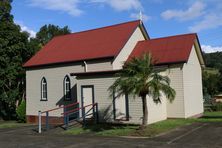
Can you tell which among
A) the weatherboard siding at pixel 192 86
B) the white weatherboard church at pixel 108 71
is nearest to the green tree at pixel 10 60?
the white weatherboard church at pixel 108 71

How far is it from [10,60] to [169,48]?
17.5m

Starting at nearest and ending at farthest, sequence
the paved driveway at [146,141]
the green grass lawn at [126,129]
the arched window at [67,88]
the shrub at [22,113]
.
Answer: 1. the paved driveway at [146,141]
2. the green grass lawn at [126,129]
3. the arched window at [67,88]
4. the shrub at [22,113]

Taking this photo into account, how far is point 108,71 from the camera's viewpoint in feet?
75.6

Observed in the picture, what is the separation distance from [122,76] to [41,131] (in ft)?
22.9

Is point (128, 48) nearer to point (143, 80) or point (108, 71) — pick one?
point (108, 71)

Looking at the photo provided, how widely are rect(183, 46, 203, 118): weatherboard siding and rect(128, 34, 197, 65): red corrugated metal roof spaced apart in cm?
90

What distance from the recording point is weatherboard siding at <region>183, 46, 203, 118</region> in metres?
25.4

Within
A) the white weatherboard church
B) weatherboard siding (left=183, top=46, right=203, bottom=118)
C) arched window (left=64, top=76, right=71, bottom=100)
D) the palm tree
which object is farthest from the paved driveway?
arched window (left=64, top=76, right=71, bottom=100)

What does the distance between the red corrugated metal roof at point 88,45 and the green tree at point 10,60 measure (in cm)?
356

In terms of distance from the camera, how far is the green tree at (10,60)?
117ft

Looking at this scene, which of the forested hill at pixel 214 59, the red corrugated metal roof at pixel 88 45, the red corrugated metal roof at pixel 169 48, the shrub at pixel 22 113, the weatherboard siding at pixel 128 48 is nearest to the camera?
the red corrugated metal roof at pixel 169 48

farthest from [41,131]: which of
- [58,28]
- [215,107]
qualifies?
[58,28]

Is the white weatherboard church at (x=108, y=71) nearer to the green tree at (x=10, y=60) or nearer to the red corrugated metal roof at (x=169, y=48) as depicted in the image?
the red corrugated metal roof at (x=169, y=48)

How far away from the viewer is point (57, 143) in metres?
17.3
